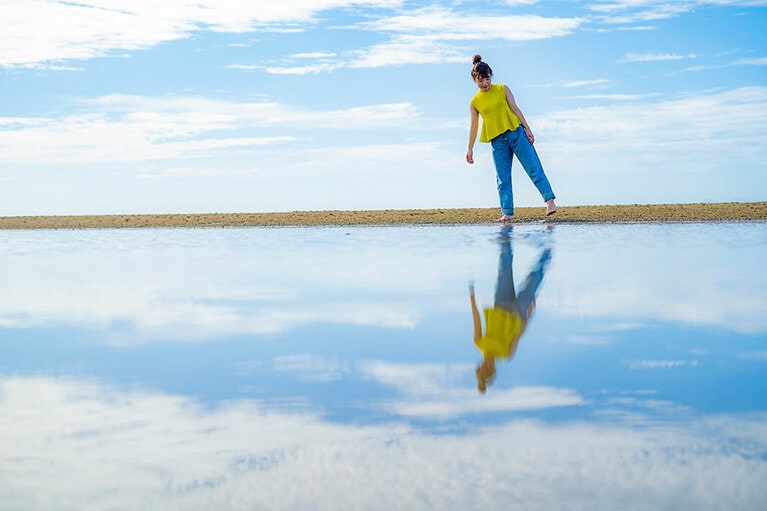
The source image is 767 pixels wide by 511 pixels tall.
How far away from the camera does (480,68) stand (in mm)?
9883

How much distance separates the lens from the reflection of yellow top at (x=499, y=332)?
3.27 m

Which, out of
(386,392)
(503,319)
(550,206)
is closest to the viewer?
(386,392)

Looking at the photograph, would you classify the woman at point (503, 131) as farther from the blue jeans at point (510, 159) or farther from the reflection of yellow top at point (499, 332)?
the reflection of yellow top at point (499, 332)

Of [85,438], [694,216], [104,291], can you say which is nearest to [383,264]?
[104,291]

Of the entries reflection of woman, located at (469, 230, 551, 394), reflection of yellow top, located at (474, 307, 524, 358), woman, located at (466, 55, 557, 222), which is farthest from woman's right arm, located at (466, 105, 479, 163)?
reflection of yellow top, located at (474, 307, 524, 358)

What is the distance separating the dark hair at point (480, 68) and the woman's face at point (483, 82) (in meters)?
0.03

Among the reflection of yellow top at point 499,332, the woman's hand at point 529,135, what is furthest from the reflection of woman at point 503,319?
the woman's hand at point 529,135

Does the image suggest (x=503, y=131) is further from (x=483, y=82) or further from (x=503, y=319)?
(x=503, y=319)

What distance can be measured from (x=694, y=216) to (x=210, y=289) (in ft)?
23.6

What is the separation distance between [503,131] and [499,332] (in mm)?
6702

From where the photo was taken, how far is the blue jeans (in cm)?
1010

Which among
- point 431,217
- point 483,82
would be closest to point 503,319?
point 483,82

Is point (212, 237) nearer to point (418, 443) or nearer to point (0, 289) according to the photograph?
point (0, 289)

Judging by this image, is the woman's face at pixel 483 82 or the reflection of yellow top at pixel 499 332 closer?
the reflection of yellow top at pixel 499 332
